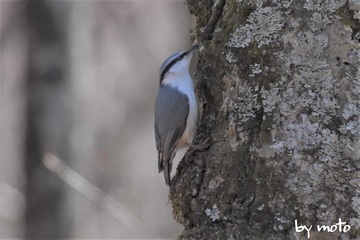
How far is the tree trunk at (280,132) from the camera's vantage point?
2117 millimetres

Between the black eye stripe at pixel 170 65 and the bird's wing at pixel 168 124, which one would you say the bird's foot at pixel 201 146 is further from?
the black eye stripe at pixel 170 65

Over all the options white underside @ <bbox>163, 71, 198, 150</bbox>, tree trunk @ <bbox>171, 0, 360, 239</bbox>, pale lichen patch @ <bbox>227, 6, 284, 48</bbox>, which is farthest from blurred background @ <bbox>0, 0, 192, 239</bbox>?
pale lichen patch @ <bbox>227, 6, 284, 48</bbox>

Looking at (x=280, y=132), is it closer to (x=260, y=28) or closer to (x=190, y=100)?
(x=260, y=28)

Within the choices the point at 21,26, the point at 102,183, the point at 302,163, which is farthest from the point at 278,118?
the point at 102,183

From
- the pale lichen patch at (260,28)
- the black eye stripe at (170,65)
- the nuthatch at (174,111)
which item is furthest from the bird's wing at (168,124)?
the pale lichen patch at (260,28)

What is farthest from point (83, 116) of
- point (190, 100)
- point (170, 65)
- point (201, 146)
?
point (201, 146)

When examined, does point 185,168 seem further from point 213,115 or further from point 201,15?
point 201,15

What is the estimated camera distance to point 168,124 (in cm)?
313

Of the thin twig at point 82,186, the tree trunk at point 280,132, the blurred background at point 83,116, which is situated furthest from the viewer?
the blurred background at point 83,116

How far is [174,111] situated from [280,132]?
3.15ft

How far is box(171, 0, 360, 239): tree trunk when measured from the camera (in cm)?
212

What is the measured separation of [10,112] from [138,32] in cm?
196

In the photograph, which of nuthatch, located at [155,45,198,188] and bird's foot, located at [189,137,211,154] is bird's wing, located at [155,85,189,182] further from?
bird's foot, located at [189,137,211,154]

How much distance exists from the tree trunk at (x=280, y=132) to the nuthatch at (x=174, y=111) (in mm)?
407
